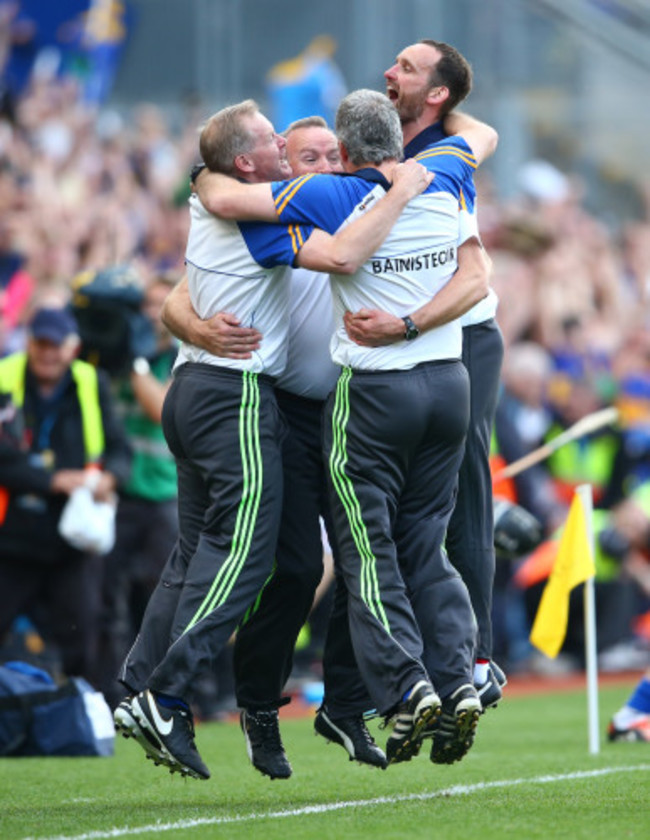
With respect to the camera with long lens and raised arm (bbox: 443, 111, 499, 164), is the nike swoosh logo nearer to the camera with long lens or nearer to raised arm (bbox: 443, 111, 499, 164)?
raised arm (bbox: 443, 111, 499, 164)

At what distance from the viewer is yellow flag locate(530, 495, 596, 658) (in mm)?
9289

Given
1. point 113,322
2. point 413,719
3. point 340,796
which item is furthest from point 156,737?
point 113,322

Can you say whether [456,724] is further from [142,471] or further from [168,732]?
[142,471]

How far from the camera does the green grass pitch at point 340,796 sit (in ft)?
21.3

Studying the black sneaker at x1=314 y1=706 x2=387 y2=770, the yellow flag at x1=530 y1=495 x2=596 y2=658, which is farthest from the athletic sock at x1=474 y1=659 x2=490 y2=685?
the yellow flag at x1=530 y1=495 x2=596 y2=658

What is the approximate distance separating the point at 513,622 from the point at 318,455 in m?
7.98

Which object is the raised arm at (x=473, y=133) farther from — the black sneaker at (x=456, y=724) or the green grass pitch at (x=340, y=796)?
the green grass pitch at (x=340, y=796)

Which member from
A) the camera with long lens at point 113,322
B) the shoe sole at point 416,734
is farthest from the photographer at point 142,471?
the shoe sole at point 416,734

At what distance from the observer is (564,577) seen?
30.8ft

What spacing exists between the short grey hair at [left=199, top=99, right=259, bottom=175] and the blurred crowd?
16.4 feet

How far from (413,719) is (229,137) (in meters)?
2.25

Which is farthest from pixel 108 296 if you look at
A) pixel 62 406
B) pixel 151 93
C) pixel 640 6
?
pixel 640 6

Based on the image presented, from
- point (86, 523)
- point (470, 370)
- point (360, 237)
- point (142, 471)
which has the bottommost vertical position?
point (142, 471)

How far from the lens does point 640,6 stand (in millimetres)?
22844
